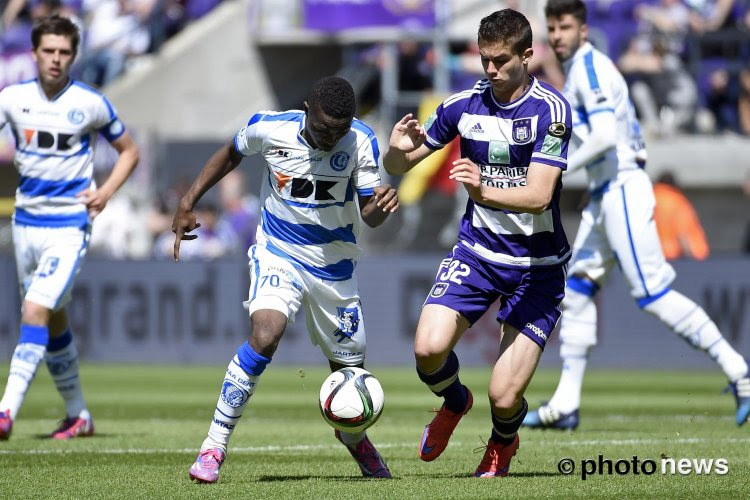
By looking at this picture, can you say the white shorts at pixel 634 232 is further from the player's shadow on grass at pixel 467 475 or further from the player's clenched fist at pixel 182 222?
the player's clenched fist at pixel 182 222

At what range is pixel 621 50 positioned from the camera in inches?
837

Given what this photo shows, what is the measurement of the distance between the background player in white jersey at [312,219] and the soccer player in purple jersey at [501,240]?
274 mm

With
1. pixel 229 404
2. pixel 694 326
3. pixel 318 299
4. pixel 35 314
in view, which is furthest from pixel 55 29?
pixel 694 326

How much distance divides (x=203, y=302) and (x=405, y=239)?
12.9ft

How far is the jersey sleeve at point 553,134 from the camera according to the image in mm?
7113

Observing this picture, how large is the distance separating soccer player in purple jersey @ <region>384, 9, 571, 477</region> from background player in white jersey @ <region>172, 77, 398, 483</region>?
0.27m

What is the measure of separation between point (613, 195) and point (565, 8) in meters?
1.44

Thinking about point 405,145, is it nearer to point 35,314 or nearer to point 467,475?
point 467,475

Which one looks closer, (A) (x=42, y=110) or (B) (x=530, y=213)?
(B) (x=530, y=213)

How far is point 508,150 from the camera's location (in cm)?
730

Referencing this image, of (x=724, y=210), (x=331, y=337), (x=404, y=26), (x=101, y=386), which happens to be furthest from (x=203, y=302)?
(x=331, y=337)

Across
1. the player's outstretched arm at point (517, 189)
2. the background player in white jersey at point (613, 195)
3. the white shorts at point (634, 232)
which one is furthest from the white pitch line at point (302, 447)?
the player's outstretched arm at point (517, 189)

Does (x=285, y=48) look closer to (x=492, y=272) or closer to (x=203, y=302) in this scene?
(x=203, y=302)

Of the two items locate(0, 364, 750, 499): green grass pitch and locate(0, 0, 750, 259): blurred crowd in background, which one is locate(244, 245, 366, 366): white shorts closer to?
locate(0, 364, 750, 499): green grass pitch
